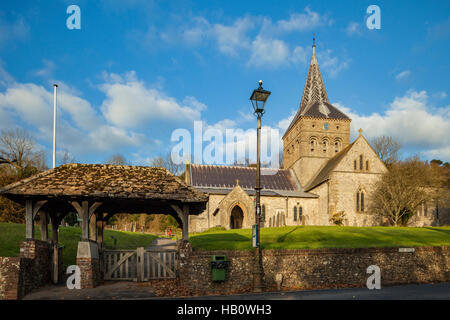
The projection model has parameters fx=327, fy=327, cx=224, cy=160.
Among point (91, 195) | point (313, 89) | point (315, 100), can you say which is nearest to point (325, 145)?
point (315, 100)

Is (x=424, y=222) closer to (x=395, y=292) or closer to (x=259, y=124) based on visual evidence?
(x=395, y=292)

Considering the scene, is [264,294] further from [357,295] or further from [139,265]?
[139,265]

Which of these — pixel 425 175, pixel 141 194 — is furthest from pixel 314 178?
pixel 141 194

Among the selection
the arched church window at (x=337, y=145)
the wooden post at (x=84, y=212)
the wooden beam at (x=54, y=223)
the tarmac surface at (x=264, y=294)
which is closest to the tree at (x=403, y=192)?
the arched church window at (x=337, y=145)

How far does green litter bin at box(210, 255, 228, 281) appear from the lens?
38.4 ft

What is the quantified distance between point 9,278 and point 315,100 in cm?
4609

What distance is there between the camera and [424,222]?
40.9 meters

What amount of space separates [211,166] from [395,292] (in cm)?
3280

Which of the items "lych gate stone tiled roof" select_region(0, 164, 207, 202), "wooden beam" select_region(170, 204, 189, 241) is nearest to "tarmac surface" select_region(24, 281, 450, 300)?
"wooden beam" select_region(170, 204, 189, 241)

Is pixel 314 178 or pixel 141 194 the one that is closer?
pixel 141 194

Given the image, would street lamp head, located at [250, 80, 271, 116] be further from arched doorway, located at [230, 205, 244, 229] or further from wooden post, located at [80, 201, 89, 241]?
arched doorway, located at [230, 205, 244, 229]

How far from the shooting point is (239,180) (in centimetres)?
4178

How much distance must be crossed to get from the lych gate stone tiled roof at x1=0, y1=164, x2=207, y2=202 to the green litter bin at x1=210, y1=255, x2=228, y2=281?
2.23m
